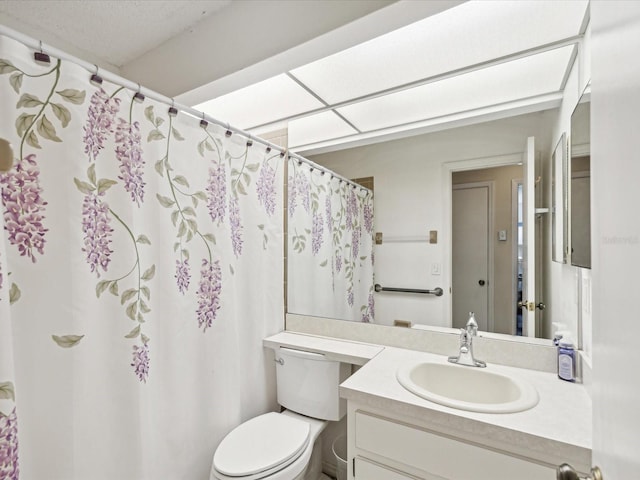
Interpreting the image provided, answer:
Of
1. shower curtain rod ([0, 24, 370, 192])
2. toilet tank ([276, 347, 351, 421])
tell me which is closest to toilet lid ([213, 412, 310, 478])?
toilet tank ([276, 347, 351, 421])

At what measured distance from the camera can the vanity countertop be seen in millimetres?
832

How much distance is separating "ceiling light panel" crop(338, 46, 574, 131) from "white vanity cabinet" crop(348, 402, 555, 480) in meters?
1.33

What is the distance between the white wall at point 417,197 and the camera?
1390 mm

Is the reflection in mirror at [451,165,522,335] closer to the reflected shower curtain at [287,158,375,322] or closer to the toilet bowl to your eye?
the reflected shower curtain at [287,158,375,322]

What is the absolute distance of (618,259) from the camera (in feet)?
1.38

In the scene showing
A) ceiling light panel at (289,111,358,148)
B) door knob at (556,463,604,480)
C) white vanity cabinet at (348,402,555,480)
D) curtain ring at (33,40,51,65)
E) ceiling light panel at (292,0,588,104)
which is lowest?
white vanity cabinet at (348,402,555,480)

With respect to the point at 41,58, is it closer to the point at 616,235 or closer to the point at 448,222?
the point at 616,235

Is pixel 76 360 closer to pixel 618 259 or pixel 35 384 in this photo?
pixel 35 384

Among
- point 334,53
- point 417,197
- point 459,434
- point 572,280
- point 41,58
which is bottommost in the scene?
point 459,434

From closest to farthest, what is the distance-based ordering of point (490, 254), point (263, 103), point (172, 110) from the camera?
point (172, 110) → point (490, 254) → point (263, 103)

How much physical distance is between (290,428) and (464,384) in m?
0.78

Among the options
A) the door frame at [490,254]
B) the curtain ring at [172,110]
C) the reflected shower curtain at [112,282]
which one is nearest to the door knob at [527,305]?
the door frame at [490,254]

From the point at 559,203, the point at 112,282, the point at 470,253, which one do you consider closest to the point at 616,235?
the point at 559,203

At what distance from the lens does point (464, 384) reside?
1272mm
